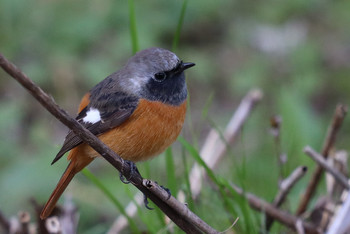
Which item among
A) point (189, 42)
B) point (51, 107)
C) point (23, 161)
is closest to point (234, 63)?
point (189, 42)

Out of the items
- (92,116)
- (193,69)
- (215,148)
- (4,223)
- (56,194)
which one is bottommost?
(193,69)

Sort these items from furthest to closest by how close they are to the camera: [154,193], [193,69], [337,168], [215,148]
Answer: [193,69] < [215,148] < [337,168] < [154,193]

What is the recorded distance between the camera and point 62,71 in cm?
555

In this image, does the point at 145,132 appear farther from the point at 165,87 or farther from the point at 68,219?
the point at 68,219

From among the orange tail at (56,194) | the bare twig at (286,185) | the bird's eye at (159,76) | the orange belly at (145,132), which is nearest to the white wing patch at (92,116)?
the orange belly at (145,132)

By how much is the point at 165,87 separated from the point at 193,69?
9.32 feet

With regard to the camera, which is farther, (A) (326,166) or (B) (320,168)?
(B) (320,168)

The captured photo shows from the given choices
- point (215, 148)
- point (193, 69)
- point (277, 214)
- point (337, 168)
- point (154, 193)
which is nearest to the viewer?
point (154, 193)

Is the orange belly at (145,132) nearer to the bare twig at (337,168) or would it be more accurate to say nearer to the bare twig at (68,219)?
the bare twig at (68,219)

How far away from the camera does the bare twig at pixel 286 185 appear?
2.86 metres

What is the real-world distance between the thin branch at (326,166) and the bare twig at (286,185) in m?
0.10

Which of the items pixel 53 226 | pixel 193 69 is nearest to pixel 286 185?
pixel 53 226

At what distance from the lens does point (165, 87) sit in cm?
293

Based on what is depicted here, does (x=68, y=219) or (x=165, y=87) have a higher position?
(x=165, y=87)
